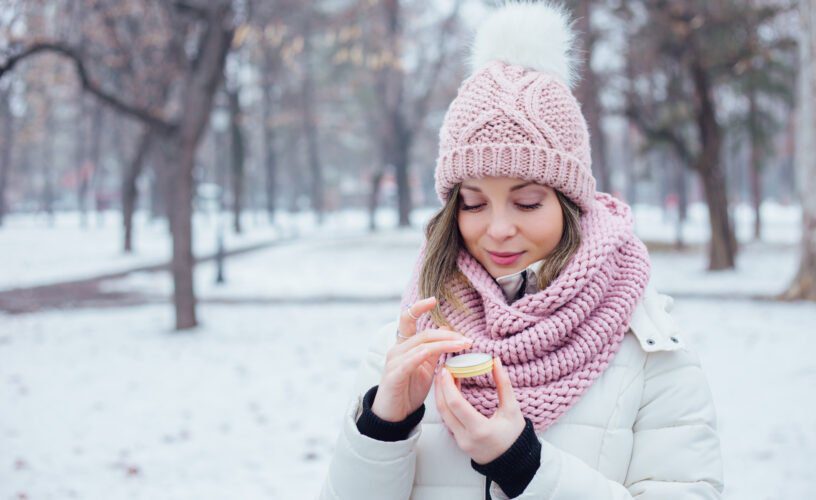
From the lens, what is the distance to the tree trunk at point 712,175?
13.2 metres

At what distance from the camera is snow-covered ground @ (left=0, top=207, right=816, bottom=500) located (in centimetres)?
410

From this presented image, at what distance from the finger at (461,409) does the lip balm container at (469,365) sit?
0.03 meters

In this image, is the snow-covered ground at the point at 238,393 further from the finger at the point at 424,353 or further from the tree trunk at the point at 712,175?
the finger at the point at 424,353

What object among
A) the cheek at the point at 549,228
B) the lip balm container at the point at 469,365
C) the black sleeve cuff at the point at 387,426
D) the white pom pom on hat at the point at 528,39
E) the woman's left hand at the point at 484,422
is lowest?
the black sleeve cuff at the point at 387,426

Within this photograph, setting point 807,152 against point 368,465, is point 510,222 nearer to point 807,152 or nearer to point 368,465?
point 368,465

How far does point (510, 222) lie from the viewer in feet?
4.87

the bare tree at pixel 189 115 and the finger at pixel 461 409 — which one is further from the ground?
the bare tree at pixel 189 115

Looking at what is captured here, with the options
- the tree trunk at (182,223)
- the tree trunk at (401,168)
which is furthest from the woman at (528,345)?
the tree trunk at (401,168)

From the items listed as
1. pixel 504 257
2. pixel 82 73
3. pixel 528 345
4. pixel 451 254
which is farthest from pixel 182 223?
pixel 528 345

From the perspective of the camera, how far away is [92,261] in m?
19.0

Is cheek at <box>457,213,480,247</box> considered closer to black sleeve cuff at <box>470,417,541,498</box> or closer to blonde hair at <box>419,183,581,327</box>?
blonde hair at <box>419,183,581,327</box>

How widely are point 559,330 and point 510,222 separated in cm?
25

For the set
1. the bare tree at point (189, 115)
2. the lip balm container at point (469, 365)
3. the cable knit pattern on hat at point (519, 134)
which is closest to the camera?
Result: the lip balm container at point (469, 365)

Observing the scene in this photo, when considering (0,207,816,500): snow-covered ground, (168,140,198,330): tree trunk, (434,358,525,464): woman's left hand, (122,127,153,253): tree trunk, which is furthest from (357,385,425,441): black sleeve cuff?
(122,127,153,253): tree trunk
